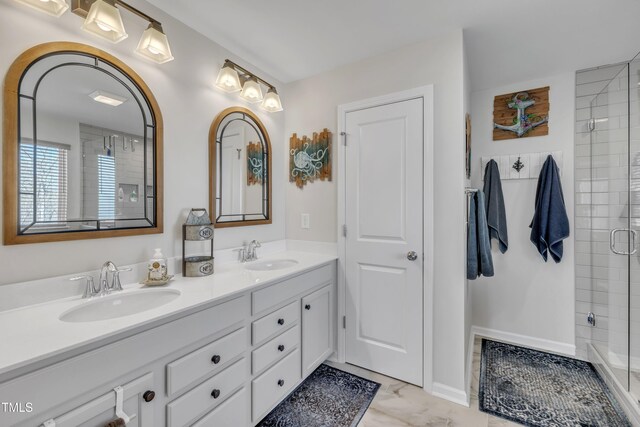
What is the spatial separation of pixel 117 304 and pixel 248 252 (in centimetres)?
91

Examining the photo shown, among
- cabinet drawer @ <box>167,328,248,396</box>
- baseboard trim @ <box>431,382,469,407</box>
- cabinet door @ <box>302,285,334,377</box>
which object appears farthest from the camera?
cabinet door @ <box>302,285,334,377</box>

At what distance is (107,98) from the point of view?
143 cm

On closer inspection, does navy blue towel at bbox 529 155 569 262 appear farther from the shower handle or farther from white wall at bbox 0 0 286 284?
white wall at bbox 0 0 286 284

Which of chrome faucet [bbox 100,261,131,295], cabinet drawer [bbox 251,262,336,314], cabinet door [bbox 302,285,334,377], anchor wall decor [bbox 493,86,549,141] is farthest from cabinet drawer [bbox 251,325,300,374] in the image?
anchor wall decor [bbox 493,86,549,141]

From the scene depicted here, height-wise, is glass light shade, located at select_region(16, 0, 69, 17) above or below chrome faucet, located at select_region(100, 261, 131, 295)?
above

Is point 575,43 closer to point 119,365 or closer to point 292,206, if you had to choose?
point 292,206

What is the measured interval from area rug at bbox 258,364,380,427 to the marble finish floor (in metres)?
0.07

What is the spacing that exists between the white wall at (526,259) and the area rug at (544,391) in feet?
0.99

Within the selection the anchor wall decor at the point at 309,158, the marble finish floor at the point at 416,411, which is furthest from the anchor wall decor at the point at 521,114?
the marble finish floor at the point at 416,411

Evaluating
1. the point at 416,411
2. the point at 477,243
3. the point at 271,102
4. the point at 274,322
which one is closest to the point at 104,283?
the point at 274,322

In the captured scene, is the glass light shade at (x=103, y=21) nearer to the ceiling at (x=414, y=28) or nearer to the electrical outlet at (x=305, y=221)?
the ceiling at (x=414, y=28)

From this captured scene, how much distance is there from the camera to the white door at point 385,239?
1958 millimetres

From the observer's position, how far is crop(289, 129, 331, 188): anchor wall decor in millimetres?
2336

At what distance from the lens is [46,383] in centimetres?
82
